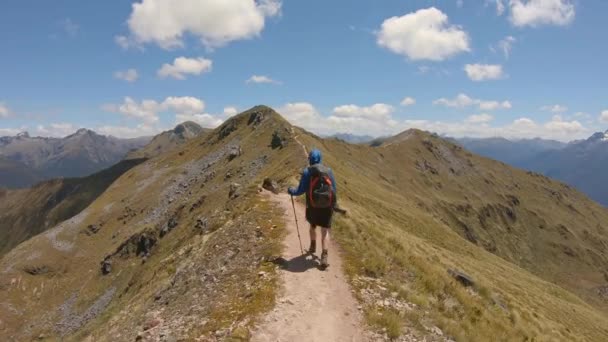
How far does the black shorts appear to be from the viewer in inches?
653

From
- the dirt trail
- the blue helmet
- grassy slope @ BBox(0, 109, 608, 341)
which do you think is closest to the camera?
the dirt trail

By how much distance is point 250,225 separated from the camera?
77.3 ft

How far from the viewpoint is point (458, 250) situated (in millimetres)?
64062

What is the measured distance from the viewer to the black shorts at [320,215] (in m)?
16.6

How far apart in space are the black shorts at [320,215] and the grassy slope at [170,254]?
2.79 m

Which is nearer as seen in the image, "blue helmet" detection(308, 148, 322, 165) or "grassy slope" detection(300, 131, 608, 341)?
"blue helmet" detection(308, 148, 322, 165)

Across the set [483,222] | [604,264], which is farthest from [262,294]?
[604,264]

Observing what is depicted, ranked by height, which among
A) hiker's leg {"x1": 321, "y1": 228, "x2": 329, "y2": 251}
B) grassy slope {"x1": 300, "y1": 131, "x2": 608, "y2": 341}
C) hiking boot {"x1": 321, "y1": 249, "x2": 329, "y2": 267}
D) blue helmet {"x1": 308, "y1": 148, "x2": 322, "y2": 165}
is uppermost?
blue helmet {"x1": 308, "y1": 148, "x2": 322, "y2": 165}

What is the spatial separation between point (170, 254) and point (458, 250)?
1727 inches

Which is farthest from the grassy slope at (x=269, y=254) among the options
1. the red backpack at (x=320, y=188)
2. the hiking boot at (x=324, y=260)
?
the red backpack at (x=320, y=188)

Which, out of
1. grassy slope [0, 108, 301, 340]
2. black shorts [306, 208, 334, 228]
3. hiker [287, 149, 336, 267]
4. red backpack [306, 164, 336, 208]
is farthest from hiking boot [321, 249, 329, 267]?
grassy slope [0, 108, 301, 340]

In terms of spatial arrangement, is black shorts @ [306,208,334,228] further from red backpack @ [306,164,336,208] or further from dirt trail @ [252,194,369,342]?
dirt trail @ [252,194,369,342]

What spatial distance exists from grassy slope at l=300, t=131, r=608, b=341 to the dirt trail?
871 mm

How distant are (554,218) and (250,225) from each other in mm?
208719
